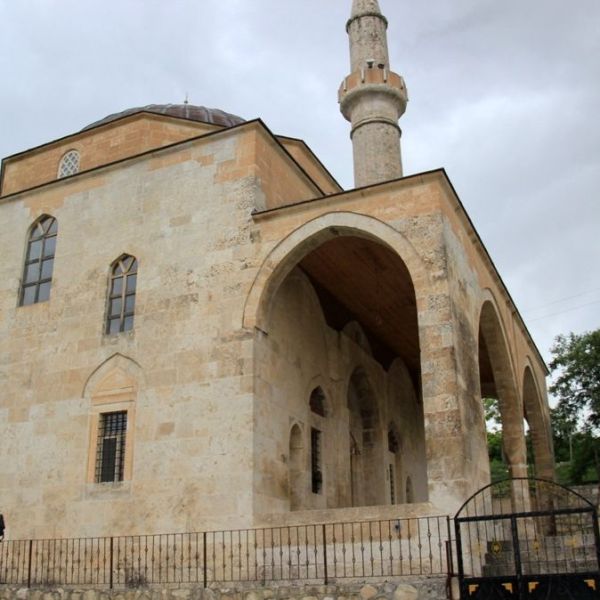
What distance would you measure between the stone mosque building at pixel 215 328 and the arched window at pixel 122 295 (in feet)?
0.12

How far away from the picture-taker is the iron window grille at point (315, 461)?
1352cm

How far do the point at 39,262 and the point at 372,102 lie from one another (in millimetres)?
8203

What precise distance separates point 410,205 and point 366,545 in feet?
15.6

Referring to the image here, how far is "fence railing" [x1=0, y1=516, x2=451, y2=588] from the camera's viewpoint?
9141 millimetres

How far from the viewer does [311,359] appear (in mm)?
13695

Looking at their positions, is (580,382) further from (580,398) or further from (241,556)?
(241,556)

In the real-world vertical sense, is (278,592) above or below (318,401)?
below

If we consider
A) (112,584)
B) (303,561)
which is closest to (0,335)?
(112,584)

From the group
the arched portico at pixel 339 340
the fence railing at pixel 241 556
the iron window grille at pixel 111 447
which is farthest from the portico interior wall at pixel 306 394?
the iron window grille at pixel 111 447

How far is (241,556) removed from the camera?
1030cm

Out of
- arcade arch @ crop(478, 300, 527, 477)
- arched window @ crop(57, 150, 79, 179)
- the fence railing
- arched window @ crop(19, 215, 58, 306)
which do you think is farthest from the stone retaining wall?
arched window @ crop(57, 150, 79, 179)

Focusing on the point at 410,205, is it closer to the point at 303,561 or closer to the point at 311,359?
the point at 311,359

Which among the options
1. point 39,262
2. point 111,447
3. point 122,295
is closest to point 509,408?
point 111,447

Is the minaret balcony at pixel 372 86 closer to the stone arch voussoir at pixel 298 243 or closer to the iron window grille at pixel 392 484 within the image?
the stone arch voussoir at pixel 298 243
